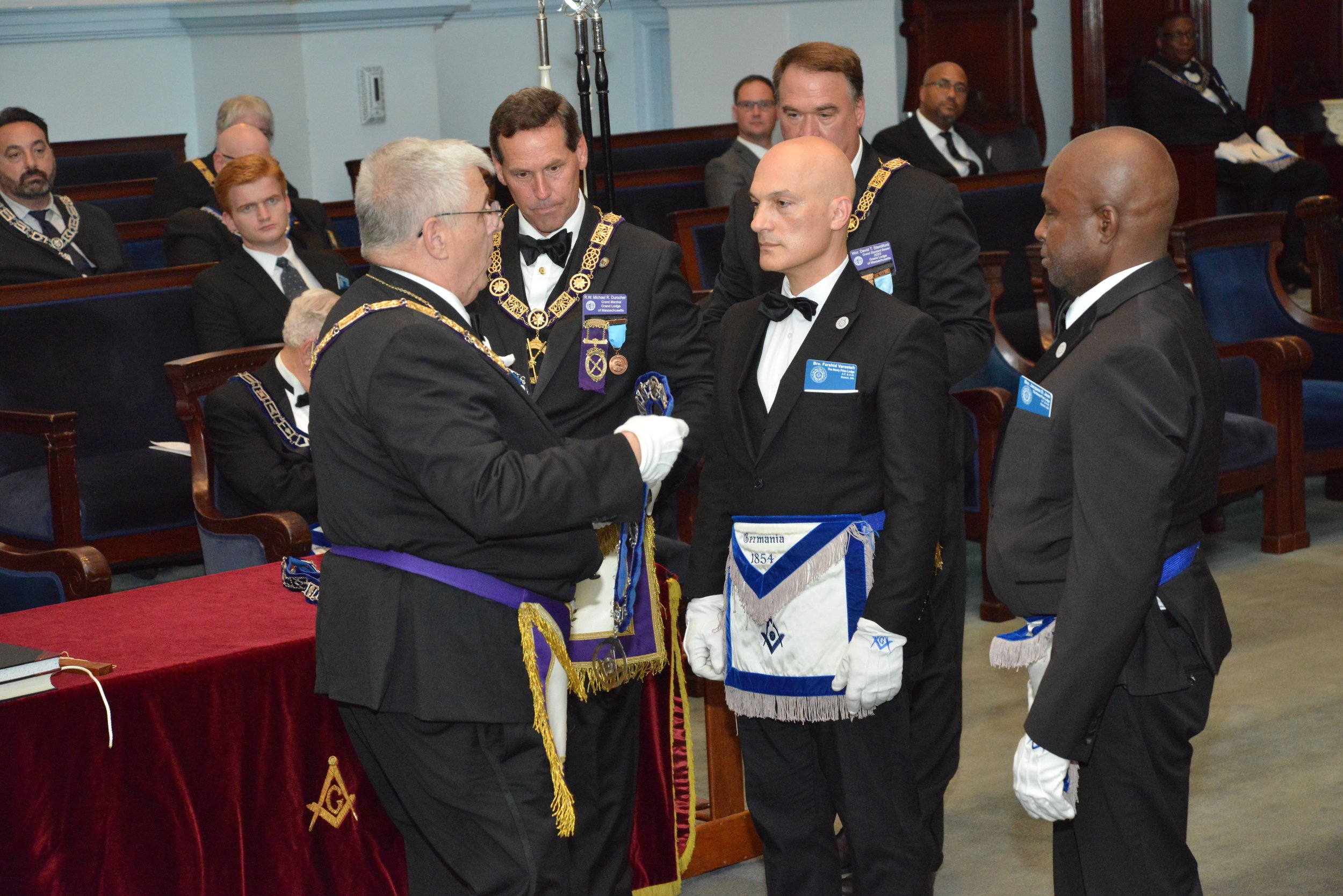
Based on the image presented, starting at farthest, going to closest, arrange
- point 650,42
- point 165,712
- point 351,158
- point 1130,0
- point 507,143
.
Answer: point 1130,0
point 650,42
point 351,158
point 507,143
point 165,712

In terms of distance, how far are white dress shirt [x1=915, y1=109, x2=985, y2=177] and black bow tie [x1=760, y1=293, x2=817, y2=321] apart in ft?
17.3

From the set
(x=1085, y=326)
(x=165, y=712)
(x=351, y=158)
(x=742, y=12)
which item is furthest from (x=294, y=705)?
(x=742, y=12)

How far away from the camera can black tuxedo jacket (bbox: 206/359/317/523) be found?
3.65 m

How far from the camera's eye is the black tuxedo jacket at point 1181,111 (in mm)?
9555

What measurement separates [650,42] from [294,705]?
26.0ft

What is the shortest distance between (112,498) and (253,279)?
2.48 feet

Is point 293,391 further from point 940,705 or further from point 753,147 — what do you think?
point 753,147

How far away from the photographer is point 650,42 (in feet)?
31.7

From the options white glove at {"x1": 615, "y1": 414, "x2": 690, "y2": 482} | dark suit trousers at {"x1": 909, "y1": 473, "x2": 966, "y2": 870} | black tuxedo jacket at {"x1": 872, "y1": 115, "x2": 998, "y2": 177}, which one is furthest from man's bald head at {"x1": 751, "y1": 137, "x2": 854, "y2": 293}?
black tuxedo jacket at {"x1": 872, "y1": 115, "x2": 998, "y2": 177}

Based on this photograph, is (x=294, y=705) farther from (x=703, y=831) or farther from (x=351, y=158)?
(x=351, y=158)

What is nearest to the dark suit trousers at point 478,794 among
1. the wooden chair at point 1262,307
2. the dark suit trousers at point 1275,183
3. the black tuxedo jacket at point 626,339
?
the black tuxedo jacket at point 626,339

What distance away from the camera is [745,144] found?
6.80 m

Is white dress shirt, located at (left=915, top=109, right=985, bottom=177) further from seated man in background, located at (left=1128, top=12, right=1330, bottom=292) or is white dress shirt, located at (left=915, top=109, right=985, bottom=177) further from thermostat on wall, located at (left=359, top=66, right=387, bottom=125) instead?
thermostat on wall, located at (left=359, top=66, right=387, bottom=125)

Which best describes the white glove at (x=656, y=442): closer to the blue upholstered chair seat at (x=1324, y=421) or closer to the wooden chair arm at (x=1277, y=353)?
the wooden chair arm at (x=1277, y=353)
